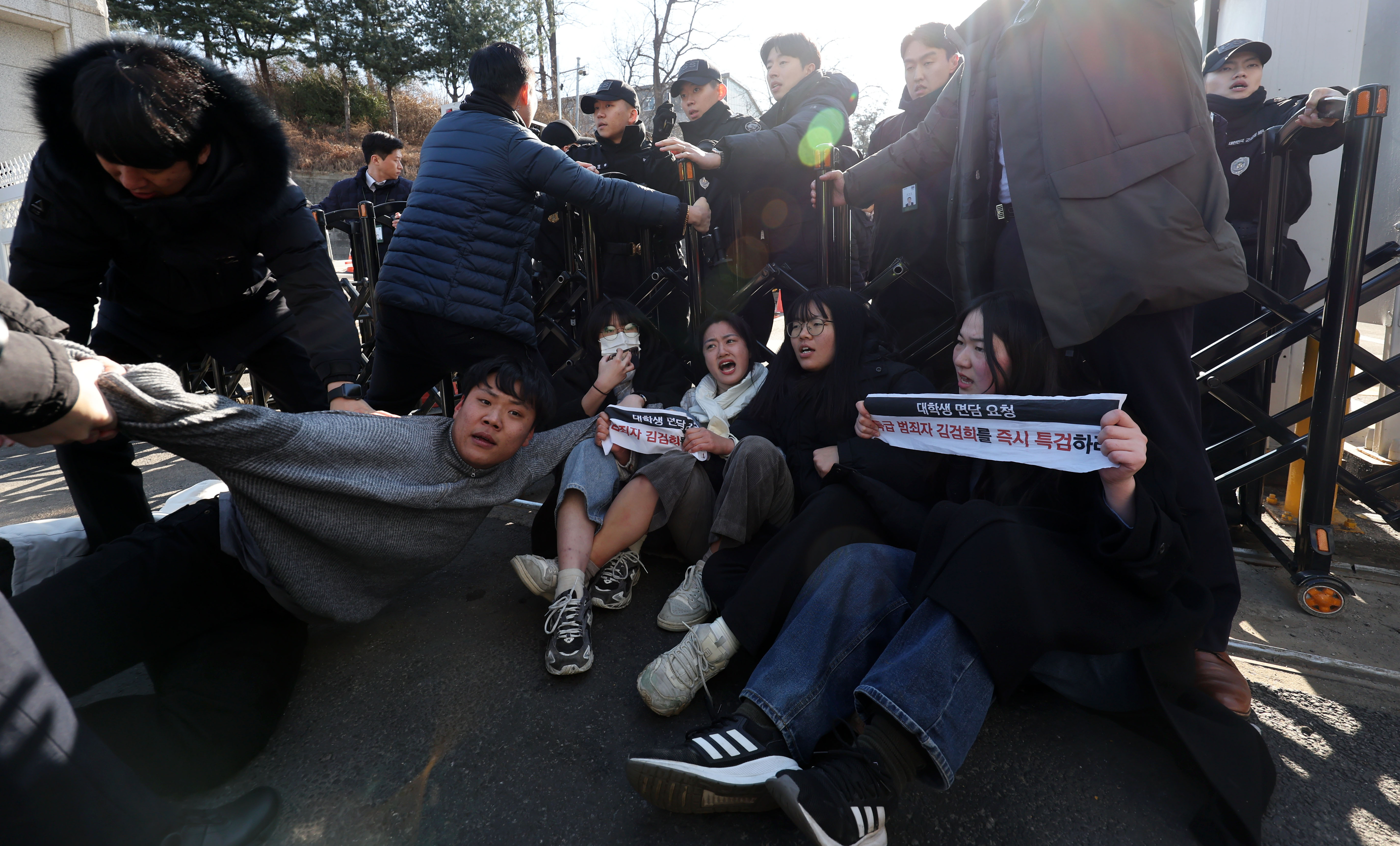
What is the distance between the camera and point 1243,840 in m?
1.55

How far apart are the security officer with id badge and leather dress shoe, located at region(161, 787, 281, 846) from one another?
110 inches

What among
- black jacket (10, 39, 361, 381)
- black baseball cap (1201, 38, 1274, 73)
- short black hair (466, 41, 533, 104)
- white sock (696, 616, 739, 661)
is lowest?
white sock (696, 616, 739, 661)

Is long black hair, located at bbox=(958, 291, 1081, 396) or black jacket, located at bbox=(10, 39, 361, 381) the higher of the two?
black jacket, located at bbox=(10, 39, 361, 381)

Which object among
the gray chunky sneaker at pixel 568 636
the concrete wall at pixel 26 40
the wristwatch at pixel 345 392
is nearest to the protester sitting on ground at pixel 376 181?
the concrete wall at pixel 26 40

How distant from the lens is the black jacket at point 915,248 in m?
3.42

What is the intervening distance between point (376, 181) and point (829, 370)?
6.61 metres

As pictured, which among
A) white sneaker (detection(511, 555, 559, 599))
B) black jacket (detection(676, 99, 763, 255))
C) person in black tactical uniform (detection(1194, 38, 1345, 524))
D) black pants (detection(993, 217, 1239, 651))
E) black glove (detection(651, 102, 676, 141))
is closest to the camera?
black pants (detection(993, 217, 1239, 651))

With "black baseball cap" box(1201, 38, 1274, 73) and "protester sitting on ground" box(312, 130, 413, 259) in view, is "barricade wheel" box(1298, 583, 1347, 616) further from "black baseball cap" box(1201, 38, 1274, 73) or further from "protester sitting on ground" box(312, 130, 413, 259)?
"protester sitting on ground" box(312, 130, 413, 259)

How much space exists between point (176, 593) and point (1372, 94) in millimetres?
4099

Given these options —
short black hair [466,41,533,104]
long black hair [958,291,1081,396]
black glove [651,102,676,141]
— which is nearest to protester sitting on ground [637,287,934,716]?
long black hair [958,291,1081,396]

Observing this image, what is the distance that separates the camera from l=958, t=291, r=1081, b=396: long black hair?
2.11m

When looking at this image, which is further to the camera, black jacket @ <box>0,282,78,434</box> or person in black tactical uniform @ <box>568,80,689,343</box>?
person in black tactical uniform @ <box>568,80,689,343</box>

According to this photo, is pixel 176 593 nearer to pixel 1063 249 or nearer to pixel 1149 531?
pixel 1149 531

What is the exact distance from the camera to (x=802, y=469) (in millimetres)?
2670
